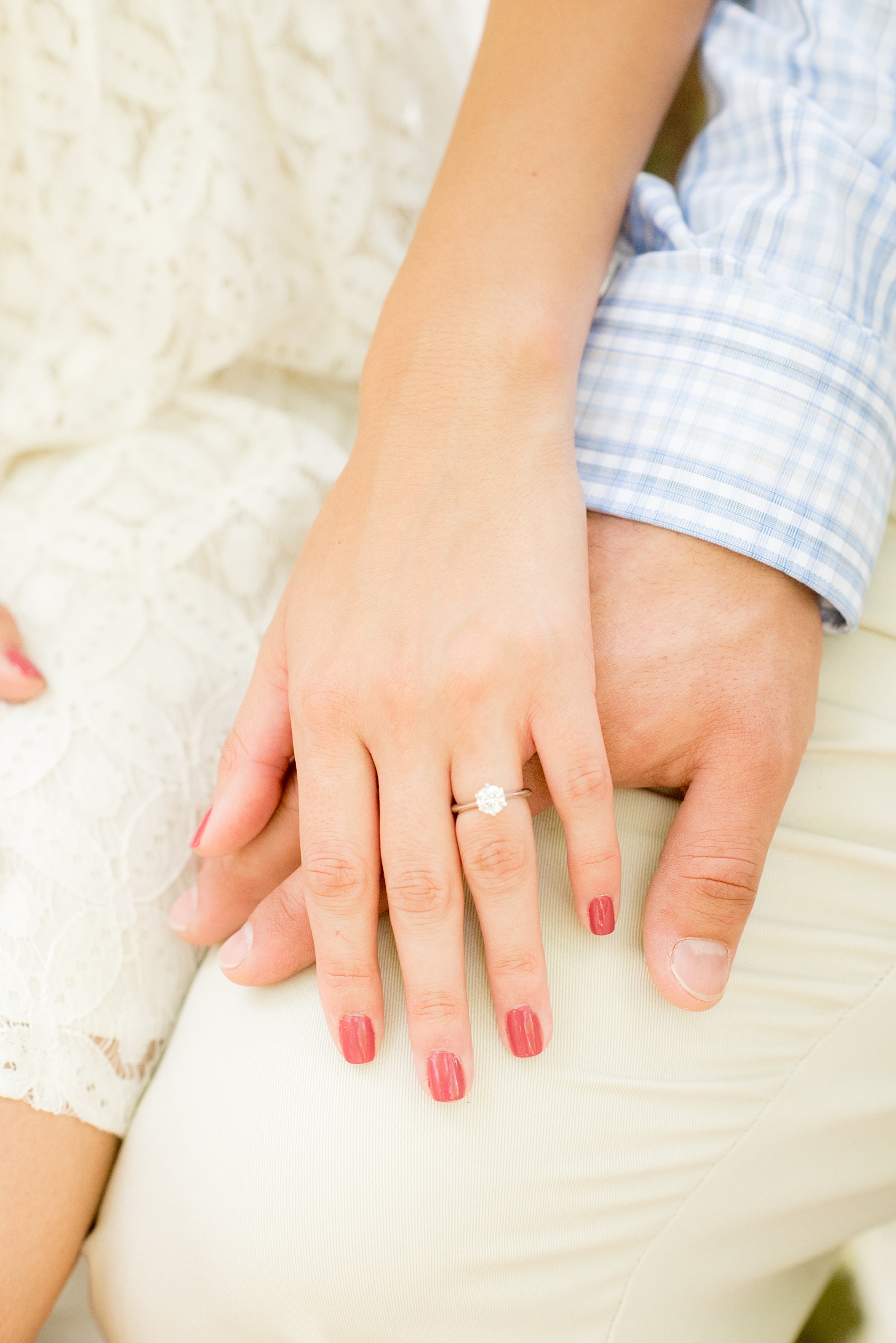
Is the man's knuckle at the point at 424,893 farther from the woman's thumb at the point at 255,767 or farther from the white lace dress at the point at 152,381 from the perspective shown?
the white lace dress at the point at 152,381

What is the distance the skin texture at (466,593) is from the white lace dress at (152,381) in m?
0.12

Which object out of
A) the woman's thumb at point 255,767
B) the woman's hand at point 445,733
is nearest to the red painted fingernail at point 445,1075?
the woman's hand at point 445,733

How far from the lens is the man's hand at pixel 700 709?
27.7 inches

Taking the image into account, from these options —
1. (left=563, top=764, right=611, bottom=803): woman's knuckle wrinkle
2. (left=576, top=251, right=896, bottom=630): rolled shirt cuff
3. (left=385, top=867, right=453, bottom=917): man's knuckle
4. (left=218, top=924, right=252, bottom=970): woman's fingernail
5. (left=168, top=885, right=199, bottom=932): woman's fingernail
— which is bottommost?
(left=168, top=885, right=199, bottom=932): woman's fingernail

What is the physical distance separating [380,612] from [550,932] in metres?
0.29

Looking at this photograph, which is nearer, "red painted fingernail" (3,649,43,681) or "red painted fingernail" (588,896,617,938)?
"red painted fingernail" (588,896,617,938)

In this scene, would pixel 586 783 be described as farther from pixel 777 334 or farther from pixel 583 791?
pixel 777 334

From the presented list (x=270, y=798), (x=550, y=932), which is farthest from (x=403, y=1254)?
(x=270, y=798)

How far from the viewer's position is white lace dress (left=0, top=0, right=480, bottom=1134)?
A: 0.83 m

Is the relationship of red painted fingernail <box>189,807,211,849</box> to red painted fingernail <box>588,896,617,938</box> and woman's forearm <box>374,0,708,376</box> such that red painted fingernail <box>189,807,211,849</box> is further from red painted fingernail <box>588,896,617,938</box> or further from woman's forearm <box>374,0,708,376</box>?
woman's forearm <box>374,0,708,376</box>

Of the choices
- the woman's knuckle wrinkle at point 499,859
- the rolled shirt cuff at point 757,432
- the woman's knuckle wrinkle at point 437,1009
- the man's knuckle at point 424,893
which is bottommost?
the woman's knuckle wrinkle at point 437,1009

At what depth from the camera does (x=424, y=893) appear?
0.69m

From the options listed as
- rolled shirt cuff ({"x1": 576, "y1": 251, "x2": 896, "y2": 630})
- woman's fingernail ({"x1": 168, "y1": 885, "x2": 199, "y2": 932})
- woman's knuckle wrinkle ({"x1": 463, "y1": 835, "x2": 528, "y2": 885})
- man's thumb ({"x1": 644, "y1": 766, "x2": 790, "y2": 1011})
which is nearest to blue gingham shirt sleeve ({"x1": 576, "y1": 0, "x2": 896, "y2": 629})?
rolled shirt cuff ({"x1": 576, "y1": 251, "x2": 896, "y2": 630})

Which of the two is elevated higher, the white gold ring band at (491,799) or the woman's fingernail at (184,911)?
the white gold ring band at (491,799)
